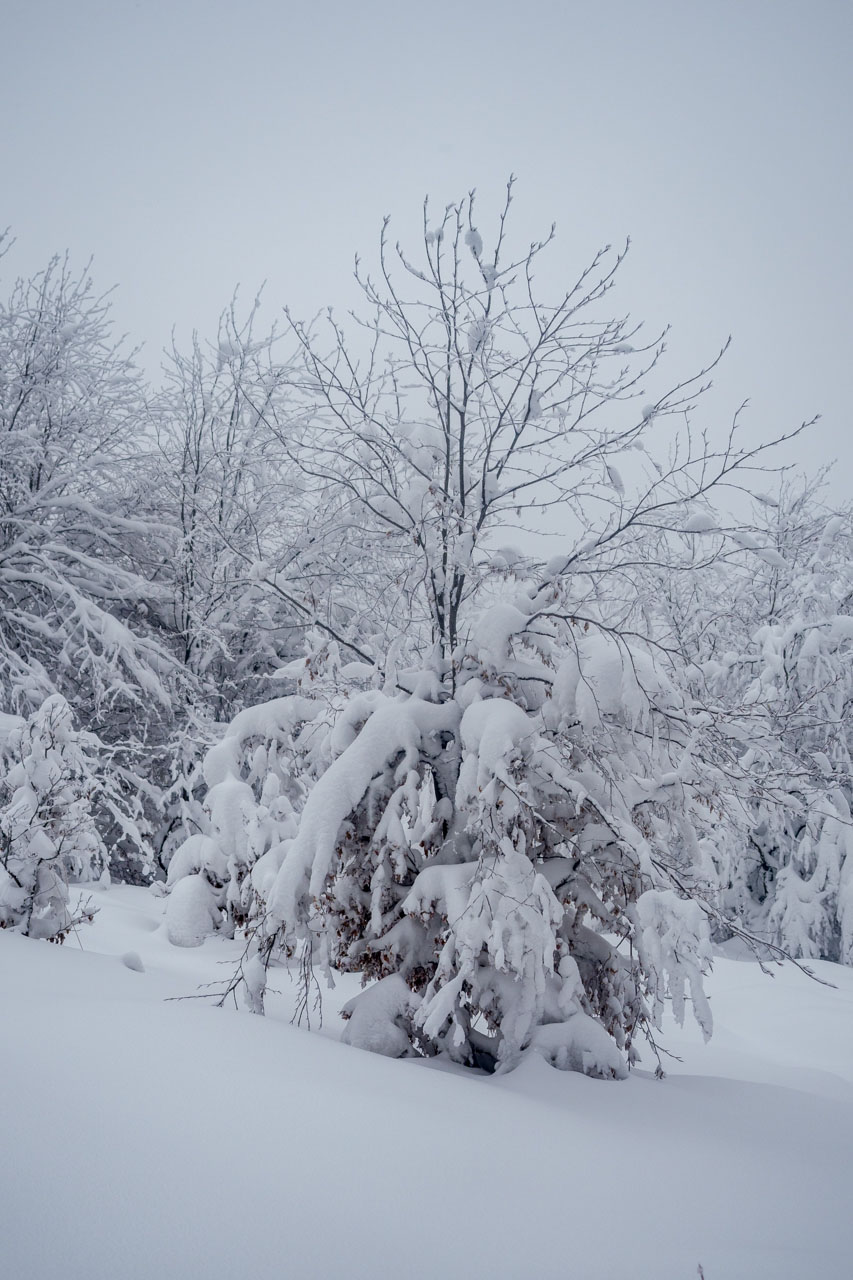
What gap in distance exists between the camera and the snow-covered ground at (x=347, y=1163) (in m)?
1.69

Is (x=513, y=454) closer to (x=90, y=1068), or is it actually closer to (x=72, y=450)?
(x=90, y=1068)

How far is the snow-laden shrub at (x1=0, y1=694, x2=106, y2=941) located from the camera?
174 inches

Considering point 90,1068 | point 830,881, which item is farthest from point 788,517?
point 90,1068

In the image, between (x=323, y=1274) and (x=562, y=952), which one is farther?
(x=562, y=952)

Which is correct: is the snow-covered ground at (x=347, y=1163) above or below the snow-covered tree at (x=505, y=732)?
below

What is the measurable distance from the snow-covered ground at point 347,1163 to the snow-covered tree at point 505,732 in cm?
49

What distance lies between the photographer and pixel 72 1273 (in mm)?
1490

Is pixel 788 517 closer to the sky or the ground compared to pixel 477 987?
closer to the sky

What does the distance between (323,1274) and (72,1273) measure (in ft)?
1.67

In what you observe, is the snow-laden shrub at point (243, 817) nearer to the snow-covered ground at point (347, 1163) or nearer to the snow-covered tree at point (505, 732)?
the snow-covered tree at point (505, 732)

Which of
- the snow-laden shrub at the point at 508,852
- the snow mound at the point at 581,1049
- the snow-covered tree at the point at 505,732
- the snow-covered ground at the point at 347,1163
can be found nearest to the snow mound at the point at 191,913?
the snow-covered tree at the point at 505,732

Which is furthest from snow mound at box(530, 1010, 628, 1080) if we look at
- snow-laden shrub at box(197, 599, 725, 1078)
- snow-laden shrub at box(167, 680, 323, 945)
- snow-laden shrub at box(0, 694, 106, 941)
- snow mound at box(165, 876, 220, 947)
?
snow mound at box(165, 876, 220, 947)

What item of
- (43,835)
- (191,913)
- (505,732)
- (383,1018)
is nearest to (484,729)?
(505,732)

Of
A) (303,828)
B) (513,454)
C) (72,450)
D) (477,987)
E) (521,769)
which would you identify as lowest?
(477,987)
